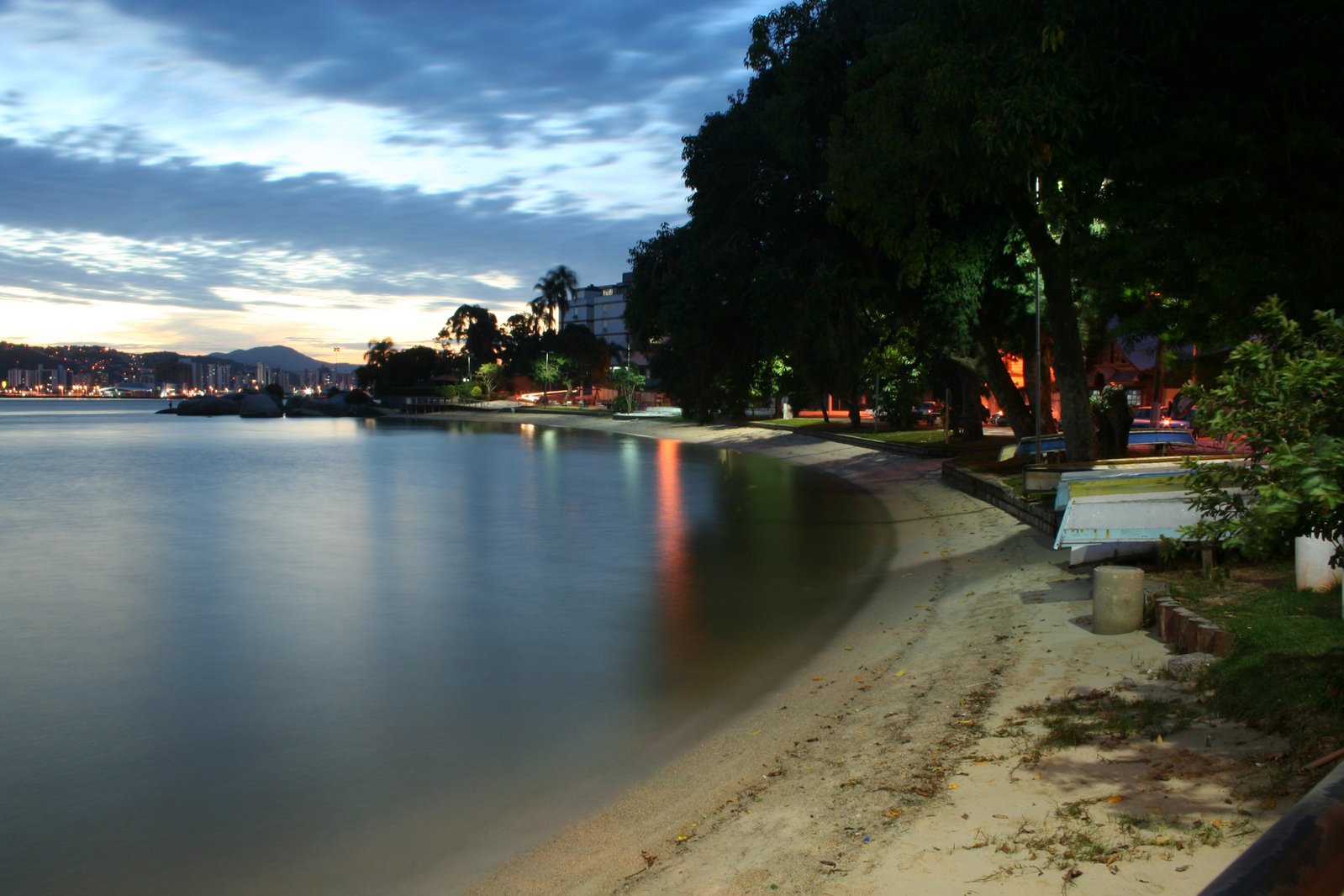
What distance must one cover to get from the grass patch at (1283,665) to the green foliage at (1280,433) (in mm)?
1388

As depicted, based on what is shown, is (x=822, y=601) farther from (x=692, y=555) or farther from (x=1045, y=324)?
(x=1045, y=324)

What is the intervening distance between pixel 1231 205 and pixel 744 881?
519 inches

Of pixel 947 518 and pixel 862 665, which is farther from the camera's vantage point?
pixel 947 518

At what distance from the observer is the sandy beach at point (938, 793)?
19.1 ft

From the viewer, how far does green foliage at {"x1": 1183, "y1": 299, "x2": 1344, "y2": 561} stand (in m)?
5.01

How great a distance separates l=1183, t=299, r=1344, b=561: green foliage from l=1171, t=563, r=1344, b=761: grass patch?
139cm

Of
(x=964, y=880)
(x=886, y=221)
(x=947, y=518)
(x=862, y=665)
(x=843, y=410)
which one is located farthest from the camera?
(x=843, y=410)

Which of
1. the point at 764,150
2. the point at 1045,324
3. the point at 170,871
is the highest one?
the point at 764,150

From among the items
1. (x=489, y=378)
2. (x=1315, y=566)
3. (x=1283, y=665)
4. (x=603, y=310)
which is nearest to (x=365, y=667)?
(x=1283, y=665)

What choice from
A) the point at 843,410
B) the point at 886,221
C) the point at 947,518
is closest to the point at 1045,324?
the point at 947,518

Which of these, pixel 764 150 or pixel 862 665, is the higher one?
pixel 764 150

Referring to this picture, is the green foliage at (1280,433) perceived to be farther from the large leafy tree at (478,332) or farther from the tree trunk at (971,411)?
the large leafy tree at (478,332)

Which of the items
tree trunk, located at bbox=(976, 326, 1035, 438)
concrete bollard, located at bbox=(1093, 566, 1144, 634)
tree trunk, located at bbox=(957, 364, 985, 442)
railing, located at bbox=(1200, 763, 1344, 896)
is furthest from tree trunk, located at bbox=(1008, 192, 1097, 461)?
railing, located at bbox=(1200, 763, 1344, 896)

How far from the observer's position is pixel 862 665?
37.9 ft
